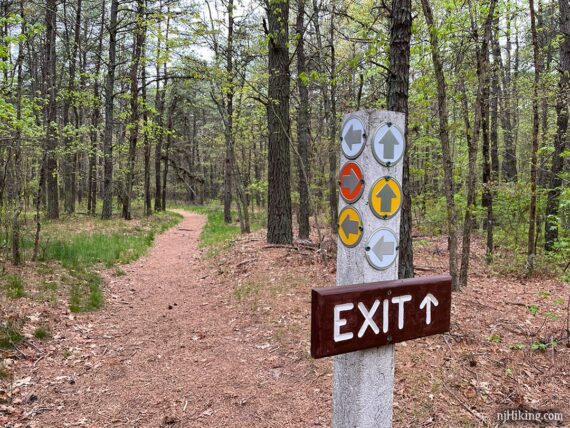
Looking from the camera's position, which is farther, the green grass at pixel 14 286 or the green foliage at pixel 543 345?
the green grass at pixel 14 286

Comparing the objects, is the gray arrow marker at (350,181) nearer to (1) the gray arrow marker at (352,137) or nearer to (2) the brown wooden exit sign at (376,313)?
(1) the gray arrow marker at (352,137)

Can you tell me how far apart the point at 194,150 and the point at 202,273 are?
3168 cm

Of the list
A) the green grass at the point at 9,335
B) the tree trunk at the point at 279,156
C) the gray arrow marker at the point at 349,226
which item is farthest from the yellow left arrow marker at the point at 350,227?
the tree trunk at the point at 279,156

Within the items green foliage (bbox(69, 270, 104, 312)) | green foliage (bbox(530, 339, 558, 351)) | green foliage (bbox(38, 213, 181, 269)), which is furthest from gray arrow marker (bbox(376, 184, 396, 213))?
green foliage (bbox(38, 213, 181, 269))

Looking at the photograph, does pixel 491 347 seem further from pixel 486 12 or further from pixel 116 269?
pixel 116 269

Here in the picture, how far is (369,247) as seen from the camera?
1.63 m

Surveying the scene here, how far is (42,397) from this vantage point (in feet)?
12.7

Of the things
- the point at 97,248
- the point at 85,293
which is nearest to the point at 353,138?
the point at 85,293

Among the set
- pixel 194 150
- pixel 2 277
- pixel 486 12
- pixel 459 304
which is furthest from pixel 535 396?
pixel 194 150

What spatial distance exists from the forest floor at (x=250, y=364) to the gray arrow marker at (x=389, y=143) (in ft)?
9.59

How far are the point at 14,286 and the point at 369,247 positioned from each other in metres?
6.57

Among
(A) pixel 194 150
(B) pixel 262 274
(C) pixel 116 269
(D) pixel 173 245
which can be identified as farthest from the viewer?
(A) pixel 194 150

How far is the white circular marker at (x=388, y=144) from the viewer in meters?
1.64

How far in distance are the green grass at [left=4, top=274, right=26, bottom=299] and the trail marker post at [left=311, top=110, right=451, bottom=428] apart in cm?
605
